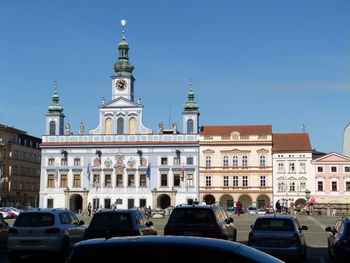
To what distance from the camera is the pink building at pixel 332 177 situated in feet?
249

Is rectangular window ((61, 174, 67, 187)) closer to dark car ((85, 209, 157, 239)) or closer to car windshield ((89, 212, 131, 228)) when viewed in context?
dark car ((85, 209, 157, 239))

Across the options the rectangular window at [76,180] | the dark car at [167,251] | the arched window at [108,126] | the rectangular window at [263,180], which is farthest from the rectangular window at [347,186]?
the dark car at [167,251]

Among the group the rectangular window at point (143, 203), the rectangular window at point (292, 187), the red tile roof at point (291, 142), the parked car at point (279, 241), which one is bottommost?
the parked car at point (279, 241)

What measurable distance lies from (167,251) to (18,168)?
8951 centimetres

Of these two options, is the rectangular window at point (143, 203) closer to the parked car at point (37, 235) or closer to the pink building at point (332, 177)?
the pink building at point (332, 177)

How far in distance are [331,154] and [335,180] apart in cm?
351

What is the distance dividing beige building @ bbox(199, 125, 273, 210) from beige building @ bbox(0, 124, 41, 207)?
1175 inches

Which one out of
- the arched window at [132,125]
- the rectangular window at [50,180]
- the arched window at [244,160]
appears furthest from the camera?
the rectangular window at [50,180]

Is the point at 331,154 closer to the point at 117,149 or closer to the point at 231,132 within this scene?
the point at 231,132

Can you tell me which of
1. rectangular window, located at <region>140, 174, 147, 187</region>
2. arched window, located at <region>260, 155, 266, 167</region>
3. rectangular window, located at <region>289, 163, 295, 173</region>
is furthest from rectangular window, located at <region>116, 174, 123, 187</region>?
rectangular window, located at <region>289, 163, 295, 173</region>

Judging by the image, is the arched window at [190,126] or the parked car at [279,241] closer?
the parked car at [279,241]

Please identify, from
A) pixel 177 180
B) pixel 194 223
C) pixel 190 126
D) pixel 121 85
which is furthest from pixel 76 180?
pixel 194 223

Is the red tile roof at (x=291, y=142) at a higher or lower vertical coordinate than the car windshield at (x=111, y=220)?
higher

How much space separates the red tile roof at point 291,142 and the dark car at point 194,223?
203 feet
